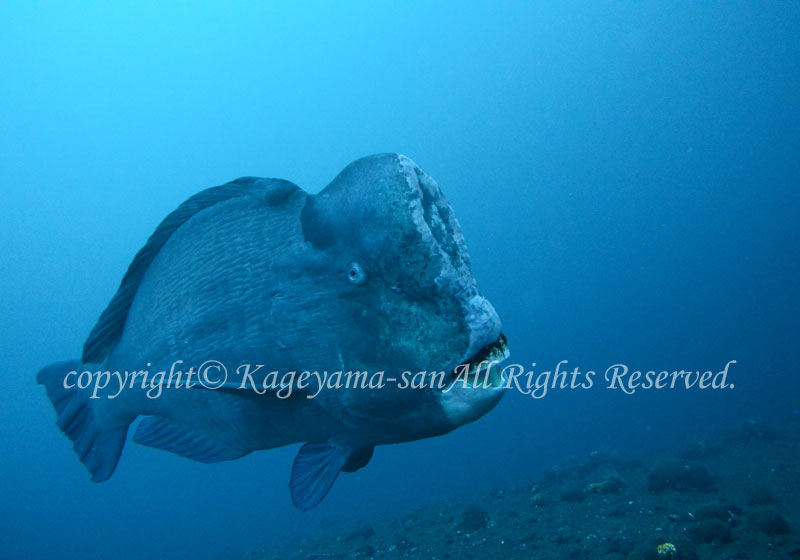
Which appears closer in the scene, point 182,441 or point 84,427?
point 182,441

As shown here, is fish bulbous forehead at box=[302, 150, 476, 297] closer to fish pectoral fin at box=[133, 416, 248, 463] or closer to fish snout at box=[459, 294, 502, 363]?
fish snout at box=[459, 294, 502, 363]

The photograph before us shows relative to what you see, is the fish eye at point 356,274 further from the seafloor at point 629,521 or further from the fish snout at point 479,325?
the seafloor at point 629,521

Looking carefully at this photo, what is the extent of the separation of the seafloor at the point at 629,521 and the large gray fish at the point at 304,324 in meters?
4.46

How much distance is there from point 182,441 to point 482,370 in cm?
156

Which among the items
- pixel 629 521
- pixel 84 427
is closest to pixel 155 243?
pixel 84 427

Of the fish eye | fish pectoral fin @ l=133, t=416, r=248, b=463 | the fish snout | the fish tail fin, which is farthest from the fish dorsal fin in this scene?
the fish snout

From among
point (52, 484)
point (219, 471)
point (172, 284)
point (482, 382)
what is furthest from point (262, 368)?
point (52, 484)

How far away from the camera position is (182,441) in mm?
2209

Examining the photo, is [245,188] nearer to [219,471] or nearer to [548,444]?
[548,444]

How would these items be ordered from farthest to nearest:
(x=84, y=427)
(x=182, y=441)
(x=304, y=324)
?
(x=84, y=427) → (x=182, y=441) → (x=304, y=324)

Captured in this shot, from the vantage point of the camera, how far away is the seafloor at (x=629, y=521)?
5203mm

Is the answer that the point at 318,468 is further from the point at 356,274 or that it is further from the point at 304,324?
the point at 356,274

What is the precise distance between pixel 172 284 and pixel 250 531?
2784 cm

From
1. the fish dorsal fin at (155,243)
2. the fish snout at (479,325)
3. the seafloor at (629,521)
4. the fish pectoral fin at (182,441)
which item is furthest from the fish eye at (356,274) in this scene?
the seafloor at (629,521)
